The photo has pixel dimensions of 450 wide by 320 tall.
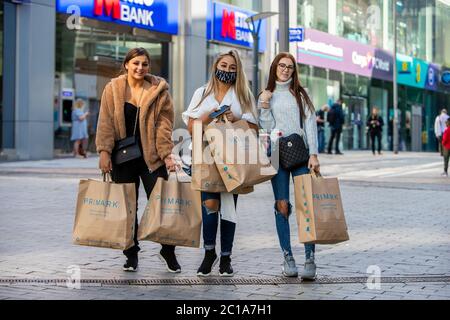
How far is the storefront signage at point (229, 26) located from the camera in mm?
28719

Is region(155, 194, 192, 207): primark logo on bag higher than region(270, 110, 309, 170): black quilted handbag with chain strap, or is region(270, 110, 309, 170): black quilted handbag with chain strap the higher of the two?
region(270, 110, 309, 170): black quilted handbag with chain strap

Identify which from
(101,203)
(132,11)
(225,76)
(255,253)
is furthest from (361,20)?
(101,203)

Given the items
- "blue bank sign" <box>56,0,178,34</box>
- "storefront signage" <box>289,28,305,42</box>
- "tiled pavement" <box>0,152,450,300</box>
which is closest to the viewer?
"tiled pavement" <box>0,152,450,300</box>

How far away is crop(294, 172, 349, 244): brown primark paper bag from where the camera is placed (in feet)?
19.7

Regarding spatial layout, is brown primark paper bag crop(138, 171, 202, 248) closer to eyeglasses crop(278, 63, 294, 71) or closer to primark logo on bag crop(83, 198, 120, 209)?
primark logo on bag crop(83, 198, 120, 209)

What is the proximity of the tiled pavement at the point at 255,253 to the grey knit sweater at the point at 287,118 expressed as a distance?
3.54ft

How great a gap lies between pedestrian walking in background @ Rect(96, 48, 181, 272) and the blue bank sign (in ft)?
55.8

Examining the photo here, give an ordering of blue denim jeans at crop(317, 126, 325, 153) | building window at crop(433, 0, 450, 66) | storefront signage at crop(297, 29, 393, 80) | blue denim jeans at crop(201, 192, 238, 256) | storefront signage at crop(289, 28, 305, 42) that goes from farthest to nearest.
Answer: building window at crop(433, 0, 450, 66)
storefront signage at crop(297, 29, 393, 80)
blue denim jeans at crop(317, 126, 325, 153)
storefront signage at crop(289, 28, 305, 42)
blue denim jeans at crop(201, 192, 238, 256)

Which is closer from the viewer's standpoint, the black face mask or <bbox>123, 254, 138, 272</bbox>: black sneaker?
the black face mask

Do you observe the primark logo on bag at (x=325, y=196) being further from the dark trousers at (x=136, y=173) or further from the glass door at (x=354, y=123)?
the glass door at (x=354, y=123)

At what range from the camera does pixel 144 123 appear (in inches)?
249

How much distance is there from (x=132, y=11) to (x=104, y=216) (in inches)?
775

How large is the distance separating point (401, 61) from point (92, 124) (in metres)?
A: 26.1

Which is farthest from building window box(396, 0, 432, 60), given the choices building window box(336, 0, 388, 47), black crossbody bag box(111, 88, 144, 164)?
black crossbody bag box(111, 88, 144, 164)
